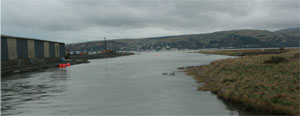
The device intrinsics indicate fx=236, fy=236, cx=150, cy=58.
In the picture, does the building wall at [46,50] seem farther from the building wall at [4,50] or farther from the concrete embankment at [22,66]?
the building wall at [4,50]

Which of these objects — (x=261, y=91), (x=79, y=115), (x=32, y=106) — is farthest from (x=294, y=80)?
(x=32, y=106)

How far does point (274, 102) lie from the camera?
13234mm

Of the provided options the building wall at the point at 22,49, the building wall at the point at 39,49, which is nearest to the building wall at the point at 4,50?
the building wall at the point at 22,49

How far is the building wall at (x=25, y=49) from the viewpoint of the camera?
41344 millimetres

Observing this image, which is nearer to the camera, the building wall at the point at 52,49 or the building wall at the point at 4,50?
the building wall at the point at 4,50

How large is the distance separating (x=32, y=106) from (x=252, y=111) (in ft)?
46.9

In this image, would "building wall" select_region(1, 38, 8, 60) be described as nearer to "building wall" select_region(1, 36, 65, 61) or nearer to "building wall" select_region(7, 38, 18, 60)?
"building wall" select_region(1, 36, 65, 61)

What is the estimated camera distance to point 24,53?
4700 centimetres

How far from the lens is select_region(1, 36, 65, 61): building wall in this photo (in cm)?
4134

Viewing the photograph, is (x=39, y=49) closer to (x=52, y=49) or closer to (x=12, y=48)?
(x=52, y=49)

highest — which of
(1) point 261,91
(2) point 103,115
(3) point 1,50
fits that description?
(3) point 1,50

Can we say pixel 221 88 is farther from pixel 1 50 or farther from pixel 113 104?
pixel 1 50

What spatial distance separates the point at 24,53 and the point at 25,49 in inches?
34.1

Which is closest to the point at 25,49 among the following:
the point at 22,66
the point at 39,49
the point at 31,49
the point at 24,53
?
the point at 24,53
